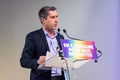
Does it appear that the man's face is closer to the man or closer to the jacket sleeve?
the man

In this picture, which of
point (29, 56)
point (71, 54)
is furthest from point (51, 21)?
point (71, 54)

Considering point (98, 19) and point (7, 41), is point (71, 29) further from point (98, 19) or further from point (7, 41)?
point (7, 41)

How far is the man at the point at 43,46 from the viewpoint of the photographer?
2635mm

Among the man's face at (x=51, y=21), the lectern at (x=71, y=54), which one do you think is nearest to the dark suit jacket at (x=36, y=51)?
the man's face at (x=51, y=21)

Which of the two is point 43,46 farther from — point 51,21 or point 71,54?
point 71,54

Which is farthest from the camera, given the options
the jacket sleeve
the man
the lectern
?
the man

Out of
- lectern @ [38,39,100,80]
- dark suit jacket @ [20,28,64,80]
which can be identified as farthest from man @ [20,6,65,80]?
lectern @ [38,39,100,80]

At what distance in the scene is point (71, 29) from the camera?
3766 millimetres

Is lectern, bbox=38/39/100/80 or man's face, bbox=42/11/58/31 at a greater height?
man's face, bbox=42/11/58/31

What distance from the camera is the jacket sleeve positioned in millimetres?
2508

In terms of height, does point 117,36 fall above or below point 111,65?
above

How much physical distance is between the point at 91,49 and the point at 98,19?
158 centimetres

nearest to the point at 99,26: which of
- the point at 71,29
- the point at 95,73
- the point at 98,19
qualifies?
the point at 98,19

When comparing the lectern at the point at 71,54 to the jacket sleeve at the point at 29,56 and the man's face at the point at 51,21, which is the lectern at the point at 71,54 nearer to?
the jacket sleeve at the point at 29,56
